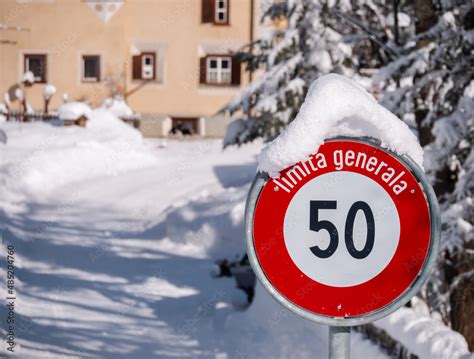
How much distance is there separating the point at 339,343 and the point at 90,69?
1327 inches

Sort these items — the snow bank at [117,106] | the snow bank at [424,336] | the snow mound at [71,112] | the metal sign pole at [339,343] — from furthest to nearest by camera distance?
the snow bank at [117,106] → the snow mound at [71,112] → the snow bank at [424,336] → the metal sign pole at [339,343]

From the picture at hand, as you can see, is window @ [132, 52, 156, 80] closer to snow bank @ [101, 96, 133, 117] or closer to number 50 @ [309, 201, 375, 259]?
snow bank @ [101, 96, 133, 117]

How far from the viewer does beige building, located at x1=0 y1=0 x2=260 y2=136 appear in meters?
34.2

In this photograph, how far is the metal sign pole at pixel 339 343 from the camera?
2.27 metres

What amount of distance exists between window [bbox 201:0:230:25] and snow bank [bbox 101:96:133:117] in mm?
5277

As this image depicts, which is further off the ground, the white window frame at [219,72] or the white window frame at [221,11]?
the white window frame at [221,11]

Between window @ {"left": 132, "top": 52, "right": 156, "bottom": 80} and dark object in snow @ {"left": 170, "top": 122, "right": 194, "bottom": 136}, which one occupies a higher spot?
window @ {"left": 132, "top": 52, "right": 156, "bottom": 80}

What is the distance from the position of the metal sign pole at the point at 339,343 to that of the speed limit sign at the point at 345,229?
0.07ft

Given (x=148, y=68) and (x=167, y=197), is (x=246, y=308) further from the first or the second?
(x=148, y=68)

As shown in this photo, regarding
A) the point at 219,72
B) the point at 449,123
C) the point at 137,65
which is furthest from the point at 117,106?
the point at 449,123

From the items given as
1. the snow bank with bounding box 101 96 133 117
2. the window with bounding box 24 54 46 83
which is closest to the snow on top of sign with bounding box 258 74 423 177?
the snow bank with bounding box 101 96 133 117

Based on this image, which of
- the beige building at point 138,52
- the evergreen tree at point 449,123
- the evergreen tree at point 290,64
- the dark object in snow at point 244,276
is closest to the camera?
the evergreen tree at point 449,123

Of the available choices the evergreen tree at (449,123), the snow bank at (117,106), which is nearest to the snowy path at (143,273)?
the evergreen tree at (449,123)

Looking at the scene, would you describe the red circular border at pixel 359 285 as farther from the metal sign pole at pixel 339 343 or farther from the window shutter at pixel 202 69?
the window shutter at pixel 202 69
